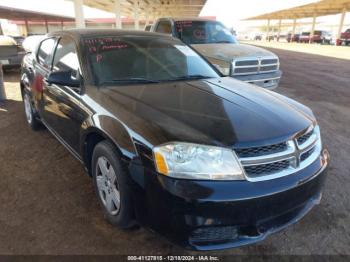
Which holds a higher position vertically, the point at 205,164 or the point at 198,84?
the point at 198,84

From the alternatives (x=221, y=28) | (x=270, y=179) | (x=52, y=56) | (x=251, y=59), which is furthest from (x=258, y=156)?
(x=221, y=28)

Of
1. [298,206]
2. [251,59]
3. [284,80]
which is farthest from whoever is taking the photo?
[284,80]

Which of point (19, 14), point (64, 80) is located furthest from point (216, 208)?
point (19, 14)

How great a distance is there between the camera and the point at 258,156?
2082mm

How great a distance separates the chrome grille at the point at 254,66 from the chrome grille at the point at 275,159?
466cm

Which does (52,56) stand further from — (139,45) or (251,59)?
(251,59)

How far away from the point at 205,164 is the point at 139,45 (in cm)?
199

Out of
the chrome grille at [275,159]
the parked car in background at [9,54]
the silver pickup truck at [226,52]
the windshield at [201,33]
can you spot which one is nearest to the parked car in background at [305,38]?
the windshield at [201,33]

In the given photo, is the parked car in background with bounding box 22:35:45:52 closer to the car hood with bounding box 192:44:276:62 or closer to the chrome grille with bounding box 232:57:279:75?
the car hood with bounding box 192:44:276:62

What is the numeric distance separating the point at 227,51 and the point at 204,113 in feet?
17.1

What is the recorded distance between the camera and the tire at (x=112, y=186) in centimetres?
233

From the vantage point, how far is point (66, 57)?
3490mm

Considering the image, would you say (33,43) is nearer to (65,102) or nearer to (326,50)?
(65,102)

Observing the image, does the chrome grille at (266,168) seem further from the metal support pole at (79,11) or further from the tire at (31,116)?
the metal support pole at (79,11)
